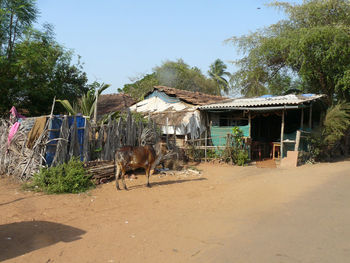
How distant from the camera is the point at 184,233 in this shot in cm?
489

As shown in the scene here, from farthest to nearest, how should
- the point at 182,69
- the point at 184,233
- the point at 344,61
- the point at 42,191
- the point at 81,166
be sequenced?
the point at 182,69, the point at 344,61, the point at 81,166, the point at 42,191, the point at 184,233

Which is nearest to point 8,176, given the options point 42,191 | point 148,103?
point 42,191

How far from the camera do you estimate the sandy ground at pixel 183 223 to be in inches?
161

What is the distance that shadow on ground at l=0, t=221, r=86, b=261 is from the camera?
427 centimetres

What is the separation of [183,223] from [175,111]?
10.2 meters

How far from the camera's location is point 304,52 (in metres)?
14.5

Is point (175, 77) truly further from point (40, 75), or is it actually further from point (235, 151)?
point (235, 151)

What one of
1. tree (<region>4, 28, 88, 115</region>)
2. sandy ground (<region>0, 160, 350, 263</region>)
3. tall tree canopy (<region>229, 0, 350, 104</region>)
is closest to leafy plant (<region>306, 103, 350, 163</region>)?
tall tree canopy (<region>229, 0, 350, 104</region>)

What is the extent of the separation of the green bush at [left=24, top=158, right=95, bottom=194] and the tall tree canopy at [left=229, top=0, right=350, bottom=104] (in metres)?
12.1

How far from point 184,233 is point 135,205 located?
216 cm

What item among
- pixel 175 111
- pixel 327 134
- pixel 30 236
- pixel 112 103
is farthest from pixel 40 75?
pixel 327 134

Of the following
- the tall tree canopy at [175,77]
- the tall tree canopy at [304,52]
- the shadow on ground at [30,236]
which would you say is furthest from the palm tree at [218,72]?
the shadow on ground at [30,236]

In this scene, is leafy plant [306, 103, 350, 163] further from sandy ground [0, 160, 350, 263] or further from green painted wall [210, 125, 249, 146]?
sandy ground [0, 160, 350, 263]

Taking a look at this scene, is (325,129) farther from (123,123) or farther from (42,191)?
(42,191)
